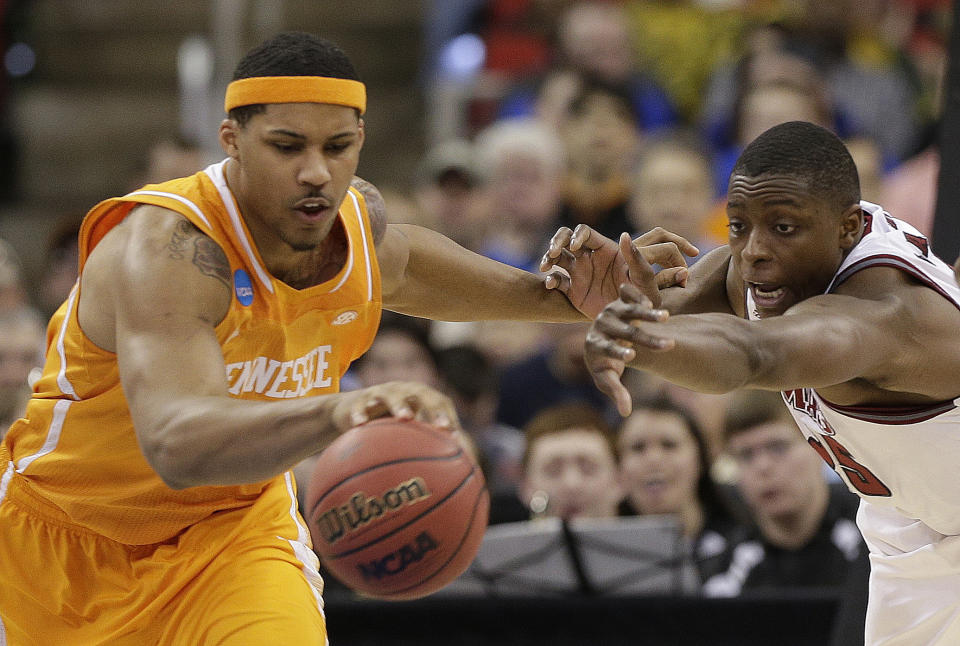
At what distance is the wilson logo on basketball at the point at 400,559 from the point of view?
A: 312 centimetres

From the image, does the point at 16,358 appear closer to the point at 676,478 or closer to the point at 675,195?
the point at 676,478

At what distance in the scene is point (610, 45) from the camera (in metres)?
8.98

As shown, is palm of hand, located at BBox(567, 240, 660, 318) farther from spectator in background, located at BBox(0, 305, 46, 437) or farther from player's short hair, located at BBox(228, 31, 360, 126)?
spectator in background, located at BBox(0, 305, 46, 437)

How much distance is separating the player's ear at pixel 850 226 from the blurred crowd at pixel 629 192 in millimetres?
1835

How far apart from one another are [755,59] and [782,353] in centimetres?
577

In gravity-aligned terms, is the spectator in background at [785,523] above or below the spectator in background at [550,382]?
above

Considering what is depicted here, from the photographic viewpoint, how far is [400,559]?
3.13 m

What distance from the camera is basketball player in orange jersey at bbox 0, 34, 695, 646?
11.1 feet

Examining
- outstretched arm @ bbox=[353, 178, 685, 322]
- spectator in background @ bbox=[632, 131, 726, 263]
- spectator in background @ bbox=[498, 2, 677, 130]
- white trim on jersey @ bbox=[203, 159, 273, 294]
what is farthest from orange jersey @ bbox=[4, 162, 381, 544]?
spectator in background @ bbox=[498, 2, 677, 130]

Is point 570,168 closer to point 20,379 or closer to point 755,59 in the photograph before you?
point 755,59

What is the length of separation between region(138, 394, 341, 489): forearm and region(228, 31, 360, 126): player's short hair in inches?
36.6

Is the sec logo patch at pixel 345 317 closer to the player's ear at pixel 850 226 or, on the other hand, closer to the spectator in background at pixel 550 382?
the player's ear at pixel 850 226

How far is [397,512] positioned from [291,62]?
1.23m

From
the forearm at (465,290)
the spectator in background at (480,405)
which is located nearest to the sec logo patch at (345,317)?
the forearm at (465,290)
